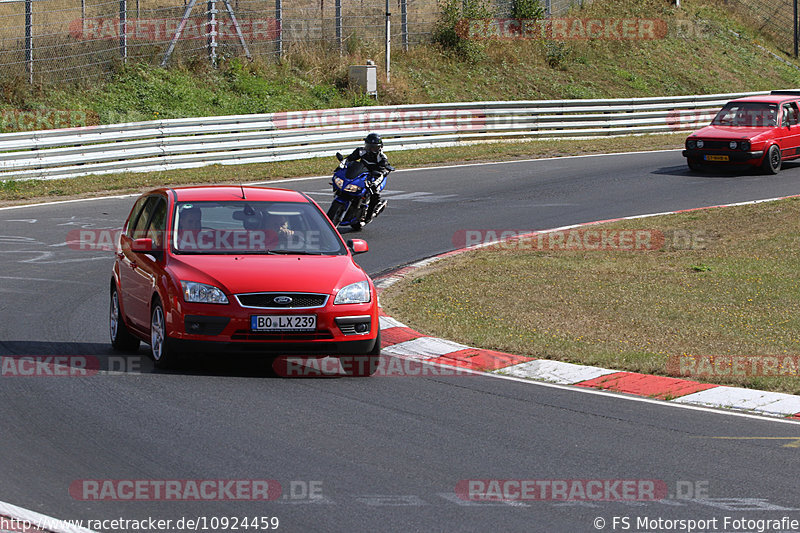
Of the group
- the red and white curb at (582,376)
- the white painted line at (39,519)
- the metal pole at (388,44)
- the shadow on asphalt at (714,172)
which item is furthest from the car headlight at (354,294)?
the metal pole at (388,44)

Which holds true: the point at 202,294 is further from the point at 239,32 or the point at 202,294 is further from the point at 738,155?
the point at 239,32

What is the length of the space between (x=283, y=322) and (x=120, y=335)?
207cm

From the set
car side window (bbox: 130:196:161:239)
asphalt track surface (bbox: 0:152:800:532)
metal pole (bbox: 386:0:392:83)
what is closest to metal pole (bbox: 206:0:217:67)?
metal pole (bbox: 386:0:392:83)

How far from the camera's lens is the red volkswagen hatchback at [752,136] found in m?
24.2

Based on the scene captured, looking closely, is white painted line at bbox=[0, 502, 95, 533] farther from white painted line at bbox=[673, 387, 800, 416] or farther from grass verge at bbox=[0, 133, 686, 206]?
grass verge at bbox=[0, 133, 686, 206]

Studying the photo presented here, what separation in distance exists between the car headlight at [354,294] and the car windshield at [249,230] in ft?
2.26

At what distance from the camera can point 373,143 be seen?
59.0 feet

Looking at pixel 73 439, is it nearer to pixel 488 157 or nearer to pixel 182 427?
pixel 182 427

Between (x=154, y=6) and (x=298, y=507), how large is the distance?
29468mm

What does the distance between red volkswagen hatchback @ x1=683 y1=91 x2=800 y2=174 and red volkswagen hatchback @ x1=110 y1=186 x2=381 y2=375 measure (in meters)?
16.0

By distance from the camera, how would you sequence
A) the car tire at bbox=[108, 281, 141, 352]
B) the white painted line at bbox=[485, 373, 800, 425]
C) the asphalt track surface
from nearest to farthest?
the asphalt track surface → the white painted line at bbox=[485, 373, 800, 425] → the car tire at bbox=[108, 281, 141, 352]

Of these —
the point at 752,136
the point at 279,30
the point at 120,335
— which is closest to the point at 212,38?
the point at 279,30

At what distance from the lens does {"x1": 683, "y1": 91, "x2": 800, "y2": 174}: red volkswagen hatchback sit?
79.4ft

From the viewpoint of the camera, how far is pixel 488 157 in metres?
27.5
